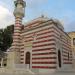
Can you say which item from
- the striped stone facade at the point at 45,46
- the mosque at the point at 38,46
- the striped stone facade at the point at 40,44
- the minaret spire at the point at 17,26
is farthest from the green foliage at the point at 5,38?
the striped stone facade at the point at 45,46

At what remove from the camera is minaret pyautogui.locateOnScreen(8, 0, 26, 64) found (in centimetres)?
2355

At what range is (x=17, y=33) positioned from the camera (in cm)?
2436

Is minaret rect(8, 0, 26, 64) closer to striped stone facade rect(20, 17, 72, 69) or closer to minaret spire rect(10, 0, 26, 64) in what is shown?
minaret spire rect(10, 0, 26, 64)

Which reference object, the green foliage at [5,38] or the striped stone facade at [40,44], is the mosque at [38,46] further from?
the green foliage at [5,38]

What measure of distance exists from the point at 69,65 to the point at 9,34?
14033 millimetres

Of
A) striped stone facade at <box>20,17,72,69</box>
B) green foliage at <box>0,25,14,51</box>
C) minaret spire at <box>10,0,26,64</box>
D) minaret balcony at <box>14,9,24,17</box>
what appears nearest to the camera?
striped stone facade at <box>20,17,72,69</box>

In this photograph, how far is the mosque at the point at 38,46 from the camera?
771 inches

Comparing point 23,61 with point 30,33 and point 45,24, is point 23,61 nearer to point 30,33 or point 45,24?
point 30,33

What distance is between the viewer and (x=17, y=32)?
2442cm

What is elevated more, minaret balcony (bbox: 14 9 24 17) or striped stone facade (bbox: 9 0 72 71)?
minaret balcony (bbox: 14 9 24 17)

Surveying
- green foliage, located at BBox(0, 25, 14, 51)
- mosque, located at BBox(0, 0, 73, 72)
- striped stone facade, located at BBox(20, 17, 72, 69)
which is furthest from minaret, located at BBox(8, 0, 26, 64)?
green foliage, located at BBox(0, 25, 14, 51)

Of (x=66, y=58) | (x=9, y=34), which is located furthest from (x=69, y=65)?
(x=9, y=34)

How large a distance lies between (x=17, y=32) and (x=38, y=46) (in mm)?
4707

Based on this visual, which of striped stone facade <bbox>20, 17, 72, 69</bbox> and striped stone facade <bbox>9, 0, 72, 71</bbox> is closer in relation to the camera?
striped stone facade <bbox>20, 17, 72, 69</bbox>
